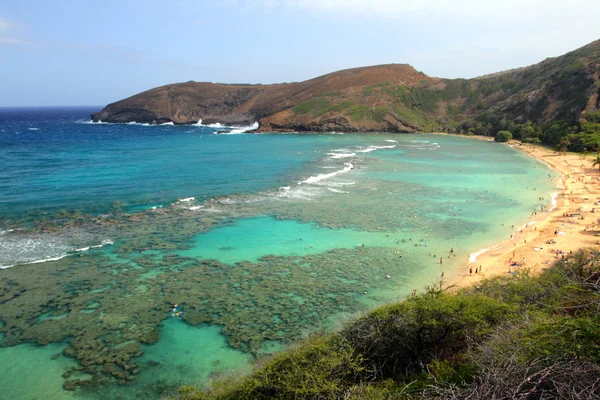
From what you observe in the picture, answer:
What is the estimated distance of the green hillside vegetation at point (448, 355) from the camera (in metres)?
8.94

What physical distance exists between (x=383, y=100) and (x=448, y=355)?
125 metres

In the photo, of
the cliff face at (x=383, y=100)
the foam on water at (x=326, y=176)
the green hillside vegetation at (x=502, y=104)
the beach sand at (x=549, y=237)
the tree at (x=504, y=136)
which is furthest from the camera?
the cliff face at (x=383, y=100)

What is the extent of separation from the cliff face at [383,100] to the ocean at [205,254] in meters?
47.1

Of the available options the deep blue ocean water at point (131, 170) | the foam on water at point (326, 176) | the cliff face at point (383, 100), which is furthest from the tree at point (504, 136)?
the foam on water at point (326, 176)

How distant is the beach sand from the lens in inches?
985

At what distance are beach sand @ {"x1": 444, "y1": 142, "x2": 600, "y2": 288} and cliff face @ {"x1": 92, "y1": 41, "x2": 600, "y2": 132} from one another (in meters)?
48.0

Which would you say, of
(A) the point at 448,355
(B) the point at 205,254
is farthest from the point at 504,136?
(A) the point at 448,355

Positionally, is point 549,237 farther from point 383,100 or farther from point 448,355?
point 383,100

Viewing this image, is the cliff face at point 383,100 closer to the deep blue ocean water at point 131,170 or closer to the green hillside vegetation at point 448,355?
the deep blue ocean water at point 131,170

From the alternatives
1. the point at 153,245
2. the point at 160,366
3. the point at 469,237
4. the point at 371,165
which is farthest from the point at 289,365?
the point at 371,165

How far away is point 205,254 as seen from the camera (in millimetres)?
27531

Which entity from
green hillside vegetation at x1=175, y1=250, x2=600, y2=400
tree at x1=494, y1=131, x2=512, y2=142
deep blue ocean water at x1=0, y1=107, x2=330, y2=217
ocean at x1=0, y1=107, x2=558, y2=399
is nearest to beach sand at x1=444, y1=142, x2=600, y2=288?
ocean at x1=0, y1=107, x2=558, y2=399

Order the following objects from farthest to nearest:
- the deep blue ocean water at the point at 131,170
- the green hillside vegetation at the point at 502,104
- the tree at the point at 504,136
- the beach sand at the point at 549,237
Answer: the tree at the point at 504,136
the green hillside vegetation at the point at 502,104
the deep blue ocean water at the point at 131,170
the beach sand at the point at 549,237

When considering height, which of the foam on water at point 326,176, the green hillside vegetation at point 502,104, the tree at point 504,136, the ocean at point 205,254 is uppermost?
the green hillside vegetation at point 502,104
